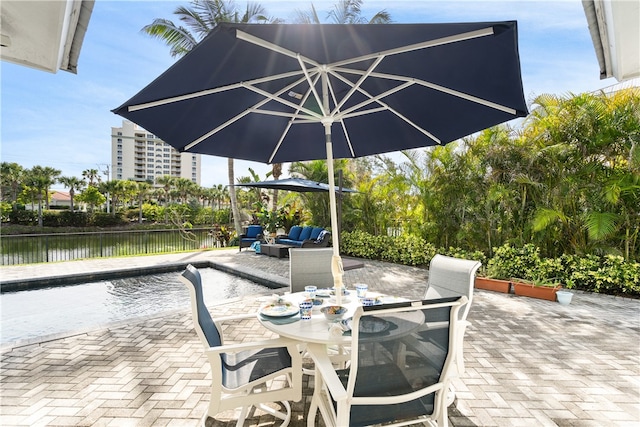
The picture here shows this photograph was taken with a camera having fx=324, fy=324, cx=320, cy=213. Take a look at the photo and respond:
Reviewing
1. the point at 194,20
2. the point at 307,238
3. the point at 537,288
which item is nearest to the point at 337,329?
the point at 537,288

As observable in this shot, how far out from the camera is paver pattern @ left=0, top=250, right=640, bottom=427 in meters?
2.29

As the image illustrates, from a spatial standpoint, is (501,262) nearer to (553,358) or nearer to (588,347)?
(588,347)

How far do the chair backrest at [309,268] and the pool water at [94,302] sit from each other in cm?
210

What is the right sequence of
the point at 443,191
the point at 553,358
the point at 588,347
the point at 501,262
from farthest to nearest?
the point at 443,191 < the point at 501,262 < the point at 588,347 < the point at 553,358

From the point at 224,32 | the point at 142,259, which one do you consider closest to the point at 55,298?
the point at 142,259

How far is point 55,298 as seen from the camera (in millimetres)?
5590

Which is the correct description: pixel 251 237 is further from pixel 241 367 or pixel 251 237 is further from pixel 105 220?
pixel 105 220

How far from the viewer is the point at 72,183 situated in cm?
3666

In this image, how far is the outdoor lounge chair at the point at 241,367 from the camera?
191 cm

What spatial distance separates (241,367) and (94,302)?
4.57 m

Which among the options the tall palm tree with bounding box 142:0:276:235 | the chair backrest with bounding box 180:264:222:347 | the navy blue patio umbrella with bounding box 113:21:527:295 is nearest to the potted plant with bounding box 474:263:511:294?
the navy blue patio umbrella with bounding box 113:21:527:295

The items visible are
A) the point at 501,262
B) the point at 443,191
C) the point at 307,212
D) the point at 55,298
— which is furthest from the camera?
the point at 307,212

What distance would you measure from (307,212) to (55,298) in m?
7.48

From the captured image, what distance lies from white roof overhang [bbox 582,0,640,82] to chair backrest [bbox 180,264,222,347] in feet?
9.20
